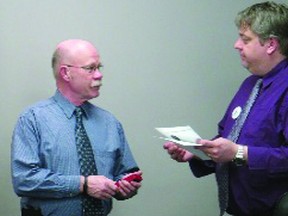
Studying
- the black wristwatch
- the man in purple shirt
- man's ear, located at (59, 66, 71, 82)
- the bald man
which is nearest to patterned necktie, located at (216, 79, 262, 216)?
the man in purple shirt

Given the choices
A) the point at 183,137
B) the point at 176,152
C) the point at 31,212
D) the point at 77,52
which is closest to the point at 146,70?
the point at 77,52

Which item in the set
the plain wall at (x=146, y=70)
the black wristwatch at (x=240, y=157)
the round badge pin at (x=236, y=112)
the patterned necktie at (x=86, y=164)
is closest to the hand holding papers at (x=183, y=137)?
the black wristwatch at (x=240, y=157)

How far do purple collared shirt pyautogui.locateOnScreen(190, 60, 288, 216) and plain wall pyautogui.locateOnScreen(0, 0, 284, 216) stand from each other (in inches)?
30.5

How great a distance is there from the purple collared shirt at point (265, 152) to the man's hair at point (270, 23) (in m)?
0.12

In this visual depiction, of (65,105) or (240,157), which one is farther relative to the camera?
(65,105)

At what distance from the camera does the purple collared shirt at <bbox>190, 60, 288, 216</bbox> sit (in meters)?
1.75

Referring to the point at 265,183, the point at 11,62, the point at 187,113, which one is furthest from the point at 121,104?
the point at 265,183

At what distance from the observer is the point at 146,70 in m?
2.58

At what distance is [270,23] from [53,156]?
3.69 ft

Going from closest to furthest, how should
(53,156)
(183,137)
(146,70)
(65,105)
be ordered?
1. (183,137)
2. (53,156)
3. (65,105)
4. (146,70)

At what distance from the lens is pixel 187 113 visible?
8.80ft

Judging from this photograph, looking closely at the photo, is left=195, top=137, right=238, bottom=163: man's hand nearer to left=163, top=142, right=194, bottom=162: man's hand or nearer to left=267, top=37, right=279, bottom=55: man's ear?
left=163, top=142, right=194, bottom=162: man's hand

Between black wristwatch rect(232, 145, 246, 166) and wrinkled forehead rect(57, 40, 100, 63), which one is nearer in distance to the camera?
black wristwatch rect(232, 145, 246, 166)

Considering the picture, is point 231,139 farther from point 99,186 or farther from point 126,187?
point 99,186
